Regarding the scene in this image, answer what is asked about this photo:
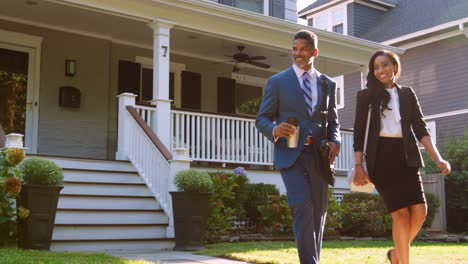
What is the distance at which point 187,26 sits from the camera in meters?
9.97

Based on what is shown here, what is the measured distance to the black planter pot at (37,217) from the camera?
6.35m

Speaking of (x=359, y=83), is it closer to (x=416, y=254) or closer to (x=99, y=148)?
(x=99, y=148)

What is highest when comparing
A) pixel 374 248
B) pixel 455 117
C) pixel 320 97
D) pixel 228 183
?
pixel 455 117

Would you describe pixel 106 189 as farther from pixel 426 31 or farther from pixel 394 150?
pixel 426 31

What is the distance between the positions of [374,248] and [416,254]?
2.60 ft

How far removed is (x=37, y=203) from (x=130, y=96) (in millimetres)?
3373

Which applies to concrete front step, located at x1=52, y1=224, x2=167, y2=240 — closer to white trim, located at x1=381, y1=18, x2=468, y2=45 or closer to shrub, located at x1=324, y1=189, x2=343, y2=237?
shrub, located at x1=324, y1=189, x2=343, y2=237

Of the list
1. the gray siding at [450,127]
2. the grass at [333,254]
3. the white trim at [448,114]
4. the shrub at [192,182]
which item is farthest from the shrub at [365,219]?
the white trim at [448,114]

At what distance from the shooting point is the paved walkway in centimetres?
584

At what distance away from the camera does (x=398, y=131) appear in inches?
161

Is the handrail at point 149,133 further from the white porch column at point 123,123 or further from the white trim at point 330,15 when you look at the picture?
the white trim at point 330,15

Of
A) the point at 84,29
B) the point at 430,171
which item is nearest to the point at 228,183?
the point at 84,29

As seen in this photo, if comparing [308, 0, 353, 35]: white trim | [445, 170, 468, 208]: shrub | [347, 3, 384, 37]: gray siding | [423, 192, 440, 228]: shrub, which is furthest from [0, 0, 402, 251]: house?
[308, 0, 353, 35]: white trim

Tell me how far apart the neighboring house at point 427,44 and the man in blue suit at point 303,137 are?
44.5 ft
